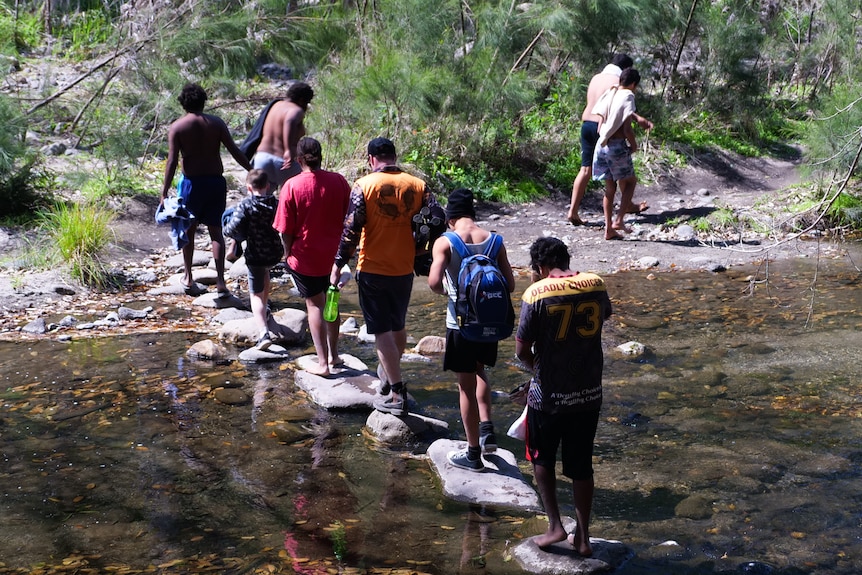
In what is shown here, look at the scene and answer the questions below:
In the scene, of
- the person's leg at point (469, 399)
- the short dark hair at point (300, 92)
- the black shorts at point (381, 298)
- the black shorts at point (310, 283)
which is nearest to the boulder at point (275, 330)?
the black shorts at point (310, 283)

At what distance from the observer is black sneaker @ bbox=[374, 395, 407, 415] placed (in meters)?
5.64

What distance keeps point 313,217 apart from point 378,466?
187 centimetres

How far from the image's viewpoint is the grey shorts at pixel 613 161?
1035 cm

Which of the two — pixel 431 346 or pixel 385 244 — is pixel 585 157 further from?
pixel 385 244

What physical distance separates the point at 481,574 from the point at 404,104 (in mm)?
8694

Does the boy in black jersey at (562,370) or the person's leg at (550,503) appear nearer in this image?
the boy in black jersey at (562,370)

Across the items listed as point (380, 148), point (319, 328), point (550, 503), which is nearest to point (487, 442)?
point (550, 503)

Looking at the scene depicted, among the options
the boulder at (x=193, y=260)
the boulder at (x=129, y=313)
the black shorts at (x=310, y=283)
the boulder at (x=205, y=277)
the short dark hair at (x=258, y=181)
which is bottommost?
the boulder at (x=129, y=313)

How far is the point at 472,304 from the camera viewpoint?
462 cm

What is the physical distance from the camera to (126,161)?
11492 millimetres

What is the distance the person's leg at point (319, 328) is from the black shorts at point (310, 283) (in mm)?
37

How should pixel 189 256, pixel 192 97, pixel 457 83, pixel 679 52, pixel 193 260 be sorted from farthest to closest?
pixel 679 52, pixel 457 83, pixel 193 260, pixel 189 256, pixel 192 97

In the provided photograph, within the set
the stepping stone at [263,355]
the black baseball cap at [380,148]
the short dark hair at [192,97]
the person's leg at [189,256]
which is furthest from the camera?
the person's leg at [189,256]

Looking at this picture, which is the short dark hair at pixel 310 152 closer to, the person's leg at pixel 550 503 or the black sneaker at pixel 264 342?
the black sneaker at pixel 264 342
